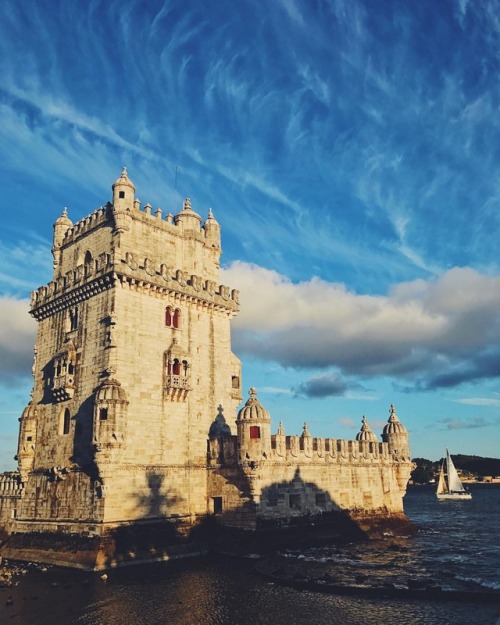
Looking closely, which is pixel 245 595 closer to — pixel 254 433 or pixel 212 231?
pixel 254 433

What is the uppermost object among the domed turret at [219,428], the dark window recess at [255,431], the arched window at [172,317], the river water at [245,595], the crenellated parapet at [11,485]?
the arched window at [172,317]

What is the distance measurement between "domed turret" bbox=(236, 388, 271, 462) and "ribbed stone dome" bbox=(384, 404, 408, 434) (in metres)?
20.4

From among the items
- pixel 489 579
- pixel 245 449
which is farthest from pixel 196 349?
pixel 489 579

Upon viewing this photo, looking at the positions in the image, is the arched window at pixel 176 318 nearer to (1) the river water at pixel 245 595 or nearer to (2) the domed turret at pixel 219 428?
(2) the domed turret at pixel 219 428

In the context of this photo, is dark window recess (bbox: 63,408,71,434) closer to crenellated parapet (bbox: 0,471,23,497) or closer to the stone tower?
the stone tower

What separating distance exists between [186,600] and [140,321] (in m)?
20.0

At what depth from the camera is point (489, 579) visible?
3444 centimetres

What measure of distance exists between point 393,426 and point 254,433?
864 inches

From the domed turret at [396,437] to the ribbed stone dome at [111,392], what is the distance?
100ft

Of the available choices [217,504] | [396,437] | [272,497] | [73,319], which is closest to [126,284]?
[73,319]

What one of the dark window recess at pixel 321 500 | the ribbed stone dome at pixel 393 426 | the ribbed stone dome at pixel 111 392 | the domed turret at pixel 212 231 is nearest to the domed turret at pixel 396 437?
the ribbed stone dome at pixel 393 426

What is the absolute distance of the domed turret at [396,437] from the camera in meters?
57.3

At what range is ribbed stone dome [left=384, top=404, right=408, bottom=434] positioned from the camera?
191 ft

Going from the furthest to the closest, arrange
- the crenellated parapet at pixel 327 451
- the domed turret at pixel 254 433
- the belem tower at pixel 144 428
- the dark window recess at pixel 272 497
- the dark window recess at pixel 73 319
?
the dark window recess at pixel 73 319, the crenellated parapet at pixel 327 451, the dark window recess at pixel 272 497, the domed turret at pixel 254 433, the belem tower at pixel 144 428
